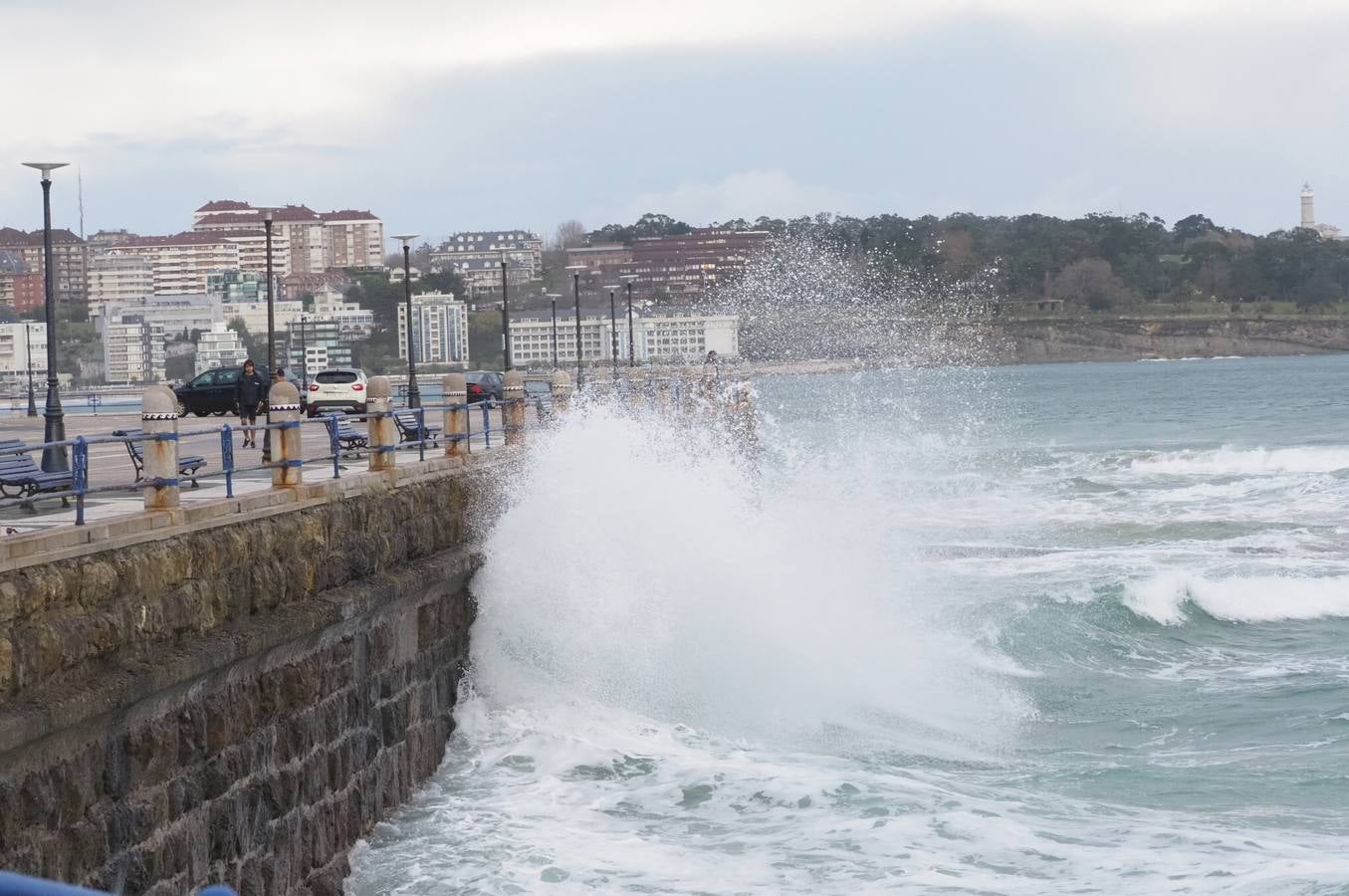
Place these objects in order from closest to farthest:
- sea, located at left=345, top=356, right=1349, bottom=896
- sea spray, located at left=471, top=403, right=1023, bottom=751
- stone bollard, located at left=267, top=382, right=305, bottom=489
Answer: sea, located at left=345, top=356, right=1349, bottom=896 → stone bollard, located at left=267, top=382, right=305, bottom=489 → sea spray, located at left=471, top=403, right=1023, bottom=751

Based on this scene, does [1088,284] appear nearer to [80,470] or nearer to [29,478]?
[29,478]

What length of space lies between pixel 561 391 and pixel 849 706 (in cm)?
906

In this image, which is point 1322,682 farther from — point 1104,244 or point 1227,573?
point 1104,244

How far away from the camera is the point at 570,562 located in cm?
1686

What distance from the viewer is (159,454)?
1143cm

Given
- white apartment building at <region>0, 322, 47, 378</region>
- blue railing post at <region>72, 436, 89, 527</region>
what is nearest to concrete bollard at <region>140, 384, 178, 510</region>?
blue railing post at <region>72, 436, 89, 527</region>

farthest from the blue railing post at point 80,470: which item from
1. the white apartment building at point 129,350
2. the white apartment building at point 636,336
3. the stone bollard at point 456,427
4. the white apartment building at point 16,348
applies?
the white apartment building at point 16,348

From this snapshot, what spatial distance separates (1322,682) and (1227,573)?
7.50 m

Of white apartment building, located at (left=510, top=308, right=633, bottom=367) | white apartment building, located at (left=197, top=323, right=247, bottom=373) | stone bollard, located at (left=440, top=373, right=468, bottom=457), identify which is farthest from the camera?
white apartment building, located at (left=510, top=308, right=633, bottom=367)

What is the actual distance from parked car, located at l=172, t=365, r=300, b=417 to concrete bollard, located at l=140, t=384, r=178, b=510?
1104 inches

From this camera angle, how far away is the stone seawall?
29.7ft

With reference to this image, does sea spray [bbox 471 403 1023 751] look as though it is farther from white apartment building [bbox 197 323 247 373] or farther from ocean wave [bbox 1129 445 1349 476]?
white apartment building [bbox 197 323 247 373]

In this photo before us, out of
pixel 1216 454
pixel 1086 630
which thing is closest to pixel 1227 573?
pixel 1086 630

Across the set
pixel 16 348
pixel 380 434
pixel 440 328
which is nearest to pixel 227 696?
pixel 380 434
